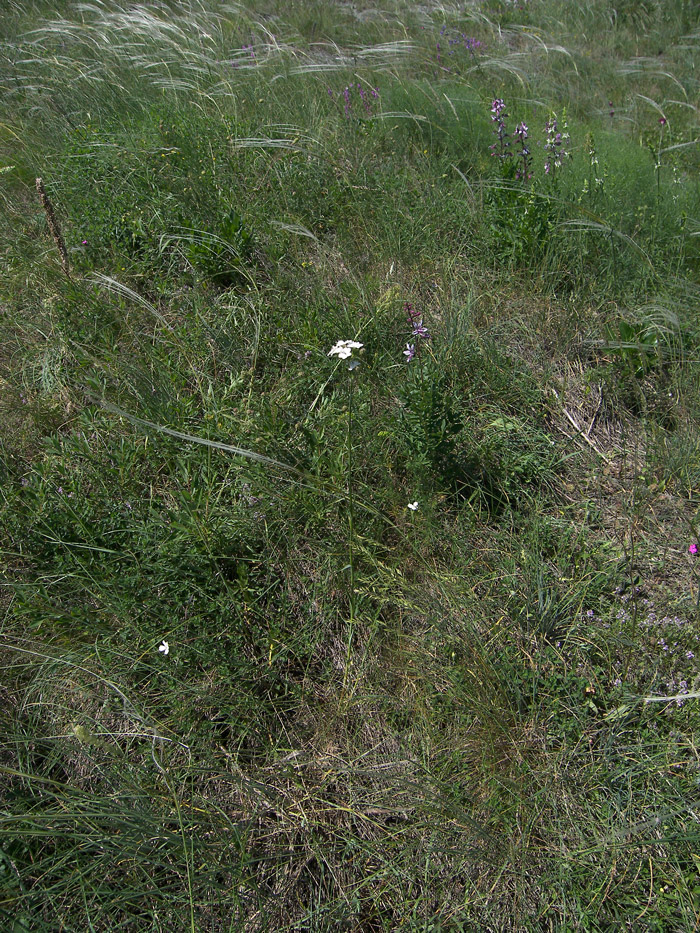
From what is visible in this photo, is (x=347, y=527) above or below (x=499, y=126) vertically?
below

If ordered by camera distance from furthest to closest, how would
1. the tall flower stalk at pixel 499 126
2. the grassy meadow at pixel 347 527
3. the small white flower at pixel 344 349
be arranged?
the tall flower stalk at pixel 499 126
the small white flower at pixel 344 349
the grassy meadow at pixel 347 527

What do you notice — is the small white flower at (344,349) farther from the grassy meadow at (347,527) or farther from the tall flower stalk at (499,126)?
the tall flower stalk at (499,126)

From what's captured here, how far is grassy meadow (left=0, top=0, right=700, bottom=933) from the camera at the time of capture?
A: 1747 millimetres

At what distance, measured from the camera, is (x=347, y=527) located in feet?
7.89

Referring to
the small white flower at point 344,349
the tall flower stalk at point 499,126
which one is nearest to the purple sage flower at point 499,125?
the tall flower stalk at point 499,126

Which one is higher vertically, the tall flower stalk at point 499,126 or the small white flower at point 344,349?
the tall flower stalk at point 499,126

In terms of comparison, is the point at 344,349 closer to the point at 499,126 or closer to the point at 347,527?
the point at 347,527

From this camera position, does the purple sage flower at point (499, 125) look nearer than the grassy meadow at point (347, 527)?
No

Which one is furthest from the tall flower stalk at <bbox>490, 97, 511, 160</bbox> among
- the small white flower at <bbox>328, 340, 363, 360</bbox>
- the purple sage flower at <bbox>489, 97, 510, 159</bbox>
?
the small white flower at <bbox>328, 340, 363, 360</bbox>

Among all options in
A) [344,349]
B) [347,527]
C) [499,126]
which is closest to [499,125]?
Answer: [499,126]

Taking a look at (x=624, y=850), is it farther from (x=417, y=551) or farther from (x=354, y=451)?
(x=354, y=451)

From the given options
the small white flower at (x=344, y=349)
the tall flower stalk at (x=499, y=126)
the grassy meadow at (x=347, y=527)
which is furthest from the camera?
the tall flower stalk at (x=499, y=126)

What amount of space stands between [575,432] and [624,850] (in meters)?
1.62

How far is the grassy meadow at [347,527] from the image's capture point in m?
1.75
